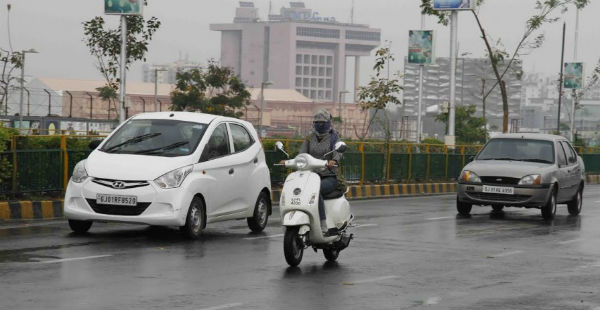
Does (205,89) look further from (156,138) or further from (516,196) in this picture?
(156,138)

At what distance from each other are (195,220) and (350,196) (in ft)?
46.0

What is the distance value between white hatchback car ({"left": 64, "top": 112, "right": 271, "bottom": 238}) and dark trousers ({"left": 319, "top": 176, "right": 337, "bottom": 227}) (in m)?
2.65

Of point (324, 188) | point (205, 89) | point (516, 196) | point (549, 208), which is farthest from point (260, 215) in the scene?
point (205, 89)

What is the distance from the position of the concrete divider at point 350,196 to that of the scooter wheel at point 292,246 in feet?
22.6

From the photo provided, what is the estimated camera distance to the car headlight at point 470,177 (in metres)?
20.9

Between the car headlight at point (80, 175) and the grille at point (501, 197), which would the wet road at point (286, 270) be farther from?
the grille at point (501, 197)

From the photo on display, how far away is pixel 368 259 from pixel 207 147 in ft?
10.4

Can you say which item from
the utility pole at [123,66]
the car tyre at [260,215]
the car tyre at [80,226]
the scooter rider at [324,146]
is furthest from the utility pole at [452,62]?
the scooter rider at [324,146]

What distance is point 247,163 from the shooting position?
1584 cm

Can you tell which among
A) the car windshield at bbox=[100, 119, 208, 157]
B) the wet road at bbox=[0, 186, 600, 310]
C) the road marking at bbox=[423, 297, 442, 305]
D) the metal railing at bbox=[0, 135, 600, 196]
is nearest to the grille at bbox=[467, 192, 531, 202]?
the wet road at bbox=[0, 186, 600, 310]

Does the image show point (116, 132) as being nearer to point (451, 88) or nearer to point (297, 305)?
point (297, 305)

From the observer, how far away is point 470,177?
21.0 metres

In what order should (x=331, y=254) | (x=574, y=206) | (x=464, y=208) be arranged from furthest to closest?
(x=574, y=206) → (x=464, y=208) → (x=331, y=254)

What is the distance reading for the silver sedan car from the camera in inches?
810
